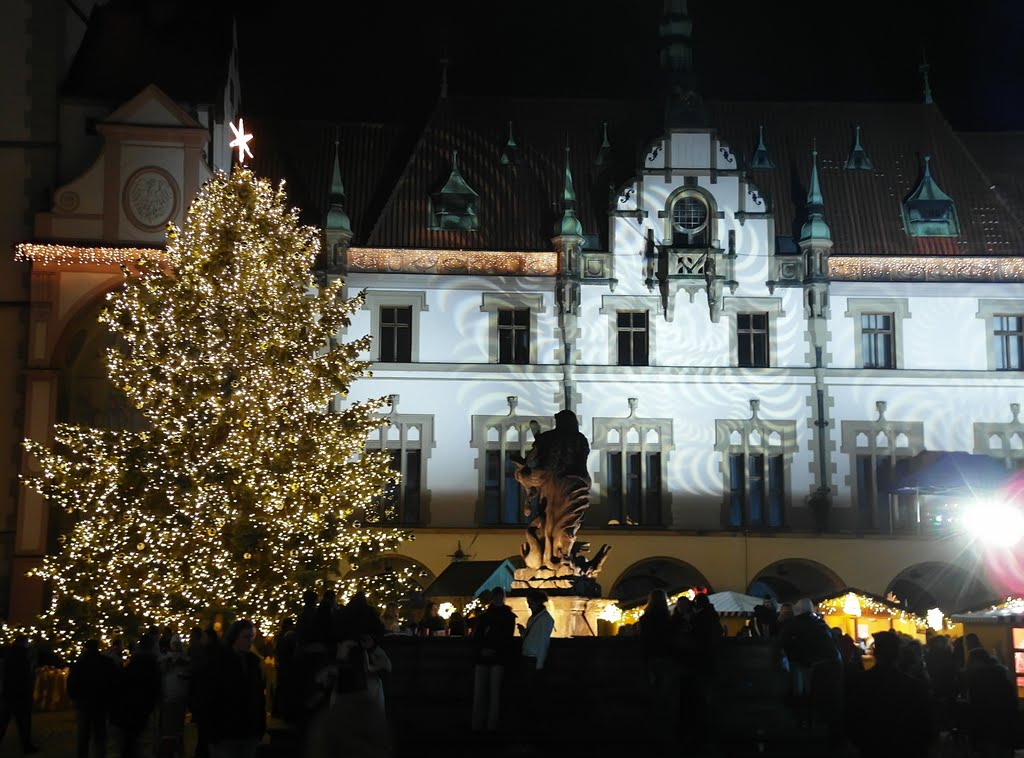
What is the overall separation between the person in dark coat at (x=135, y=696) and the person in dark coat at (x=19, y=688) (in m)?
4.20

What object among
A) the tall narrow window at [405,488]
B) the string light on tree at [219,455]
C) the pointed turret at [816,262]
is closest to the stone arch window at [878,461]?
the pointed turret at [816,262]

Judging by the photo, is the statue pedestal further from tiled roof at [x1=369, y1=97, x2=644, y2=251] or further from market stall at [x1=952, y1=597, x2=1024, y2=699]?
tiled roof at [x1=369, y1=97, x2=644, y2=251]

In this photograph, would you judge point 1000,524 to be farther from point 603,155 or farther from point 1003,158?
point 603,155

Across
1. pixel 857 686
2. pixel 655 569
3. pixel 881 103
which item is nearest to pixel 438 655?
pixel 857 686

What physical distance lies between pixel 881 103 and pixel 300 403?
2391 cm

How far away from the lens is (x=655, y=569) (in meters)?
40.7

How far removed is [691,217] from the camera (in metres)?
41.9

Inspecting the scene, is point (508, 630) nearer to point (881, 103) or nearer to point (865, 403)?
point (865, 403)

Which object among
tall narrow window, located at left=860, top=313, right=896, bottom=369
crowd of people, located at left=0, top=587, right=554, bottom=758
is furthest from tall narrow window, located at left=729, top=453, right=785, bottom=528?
crowd of people, located at left=0, top=587, right=554, bottom=758

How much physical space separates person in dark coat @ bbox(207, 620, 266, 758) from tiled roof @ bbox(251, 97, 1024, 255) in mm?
29053

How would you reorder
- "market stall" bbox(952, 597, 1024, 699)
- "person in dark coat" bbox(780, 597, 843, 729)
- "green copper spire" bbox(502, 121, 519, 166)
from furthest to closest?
"green copper spire" bbox(502, 121, 519, 166) → "market stall" bbox(952, 597, 1024, 699) → "person in dark coat" bbox(780, 597, 843, 729)

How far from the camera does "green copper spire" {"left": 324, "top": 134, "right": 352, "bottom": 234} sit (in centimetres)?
4084

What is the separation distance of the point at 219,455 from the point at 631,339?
1553 cm

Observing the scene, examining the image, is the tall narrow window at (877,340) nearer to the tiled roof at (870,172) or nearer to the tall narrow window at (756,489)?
the tiled roof at (870,172)
